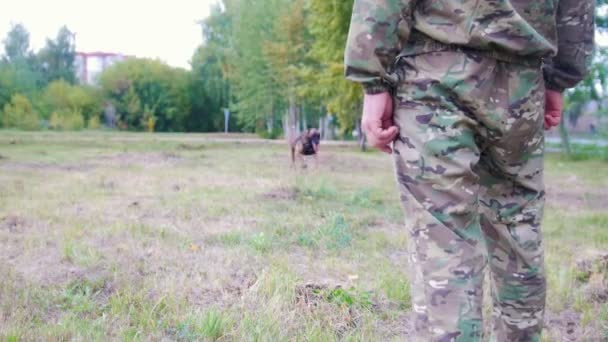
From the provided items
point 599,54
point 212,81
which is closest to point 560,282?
point 599,54

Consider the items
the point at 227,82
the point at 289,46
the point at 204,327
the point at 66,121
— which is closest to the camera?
the point at 204,327

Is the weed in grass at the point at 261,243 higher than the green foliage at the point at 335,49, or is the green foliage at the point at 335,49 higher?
the green foliage at the point at 335,49

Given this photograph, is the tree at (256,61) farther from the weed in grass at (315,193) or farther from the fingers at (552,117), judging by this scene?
the fingers at (552,117)

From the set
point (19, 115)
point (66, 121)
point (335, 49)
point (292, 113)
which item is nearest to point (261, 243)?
point (335, 49)

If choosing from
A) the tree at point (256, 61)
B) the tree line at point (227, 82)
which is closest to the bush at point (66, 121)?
the tree line at point (227, 82)

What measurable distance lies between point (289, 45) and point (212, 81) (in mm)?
17038

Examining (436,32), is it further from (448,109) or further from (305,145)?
(305,145)

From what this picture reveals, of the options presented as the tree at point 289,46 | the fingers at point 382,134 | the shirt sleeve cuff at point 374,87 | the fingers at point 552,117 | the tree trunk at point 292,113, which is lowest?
the fingers at point 382,134

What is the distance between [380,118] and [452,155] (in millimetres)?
214

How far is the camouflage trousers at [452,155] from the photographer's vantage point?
1408 mm

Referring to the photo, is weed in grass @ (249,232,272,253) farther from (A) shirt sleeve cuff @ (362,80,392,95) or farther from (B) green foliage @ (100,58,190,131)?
(B) green foliage @ (100,58,190,131)

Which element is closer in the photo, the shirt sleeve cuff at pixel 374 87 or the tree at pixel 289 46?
the shirt sleeve cuff at pixel 374 87

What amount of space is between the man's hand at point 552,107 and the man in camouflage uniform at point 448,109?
26cm

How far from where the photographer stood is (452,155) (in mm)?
1418
